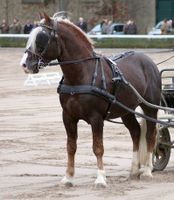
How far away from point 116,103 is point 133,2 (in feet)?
191

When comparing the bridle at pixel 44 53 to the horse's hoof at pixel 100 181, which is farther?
the horse's hoof at pixel 100 181

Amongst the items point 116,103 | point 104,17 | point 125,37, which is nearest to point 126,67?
point 116,103

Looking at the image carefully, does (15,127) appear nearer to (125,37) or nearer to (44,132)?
(44,132)

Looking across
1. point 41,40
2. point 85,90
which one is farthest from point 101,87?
point 41,40

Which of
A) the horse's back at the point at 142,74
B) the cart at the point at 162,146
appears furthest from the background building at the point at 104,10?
the horse's back at the point at 142,74

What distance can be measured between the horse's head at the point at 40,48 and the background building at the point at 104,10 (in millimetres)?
56255

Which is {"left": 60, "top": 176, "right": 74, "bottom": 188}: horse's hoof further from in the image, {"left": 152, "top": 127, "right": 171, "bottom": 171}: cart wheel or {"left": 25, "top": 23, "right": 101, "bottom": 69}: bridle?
{"left": 152, "top": 127, "right": 171, "bottom": 171}: cart wheel

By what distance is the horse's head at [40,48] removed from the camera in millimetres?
10930

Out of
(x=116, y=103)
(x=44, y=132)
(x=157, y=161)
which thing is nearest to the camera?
(x=116, y=103)

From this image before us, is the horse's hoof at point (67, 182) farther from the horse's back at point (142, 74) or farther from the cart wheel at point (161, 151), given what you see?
the cart wheel at point (161, 151)

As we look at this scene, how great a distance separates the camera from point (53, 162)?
13.7 meters

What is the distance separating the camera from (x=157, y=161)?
13078 millimetres

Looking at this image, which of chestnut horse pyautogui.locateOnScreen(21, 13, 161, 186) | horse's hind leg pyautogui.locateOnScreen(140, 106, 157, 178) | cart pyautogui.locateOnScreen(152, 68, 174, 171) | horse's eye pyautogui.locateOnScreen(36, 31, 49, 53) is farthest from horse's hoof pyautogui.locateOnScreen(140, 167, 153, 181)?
horse's eye pyautogui.locateOnScreen(36, 31, 49, 53)

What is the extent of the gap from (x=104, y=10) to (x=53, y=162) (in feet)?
179
